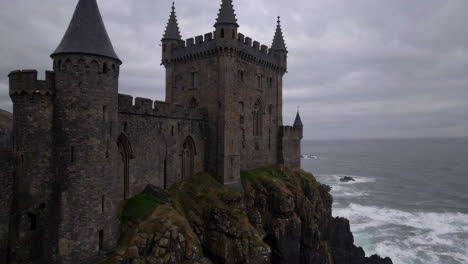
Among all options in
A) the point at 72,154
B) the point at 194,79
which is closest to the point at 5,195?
the point at 72,154

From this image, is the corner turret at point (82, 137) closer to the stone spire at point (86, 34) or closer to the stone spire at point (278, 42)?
the stone spire at point (86, 34)

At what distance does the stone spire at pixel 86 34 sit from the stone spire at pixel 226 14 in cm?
1367

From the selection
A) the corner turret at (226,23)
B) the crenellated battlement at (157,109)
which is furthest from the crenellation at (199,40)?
the crenellated battlement at (157,109)

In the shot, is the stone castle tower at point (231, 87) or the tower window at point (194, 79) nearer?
the stone castle tower at point (231, 87)

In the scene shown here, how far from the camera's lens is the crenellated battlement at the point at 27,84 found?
18109mm

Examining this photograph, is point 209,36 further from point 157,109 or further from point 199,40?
point 157,109

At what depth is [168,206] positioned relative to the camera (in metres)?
24.5

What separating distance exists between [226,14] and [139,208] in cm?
1881

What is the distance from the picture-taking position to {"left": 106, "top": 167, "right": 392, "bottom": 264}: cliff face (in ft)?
69.9

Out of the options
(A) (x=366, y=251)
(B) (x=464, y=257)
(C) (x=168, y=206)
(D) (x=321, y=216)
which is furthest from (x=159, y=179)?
(B) (x=464, y=257)

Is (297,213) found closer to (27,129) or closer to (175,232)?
(175,232)

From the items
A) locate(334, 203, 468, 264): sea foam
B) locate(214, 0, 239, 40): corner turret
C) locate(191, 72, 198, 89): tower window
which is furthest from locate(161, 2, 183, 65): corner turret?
locate(334, 203, 468, 264): sea foam

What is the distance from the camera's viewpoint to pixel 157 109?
26.7 m

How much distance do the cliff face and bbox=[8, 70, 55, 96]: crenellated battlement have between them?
31.0 ft
